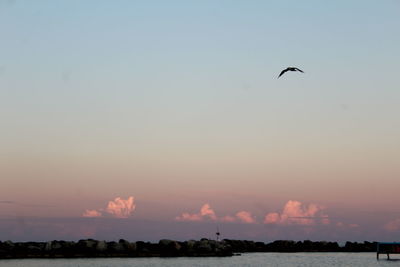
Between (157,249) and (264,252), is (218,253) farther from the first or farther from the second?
(264,252)

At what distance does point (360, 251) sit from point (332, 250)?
10123 millimetres

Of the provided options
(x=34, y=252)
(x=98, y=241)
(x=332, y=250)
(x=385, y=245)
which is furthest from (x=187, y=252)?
(x=332, y=250)

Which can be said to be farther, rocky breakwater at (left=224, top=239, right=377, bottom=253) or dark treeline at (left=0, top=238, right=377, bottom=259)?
rocky breakwater at (left=224, top=239, right=377, bottom=253)

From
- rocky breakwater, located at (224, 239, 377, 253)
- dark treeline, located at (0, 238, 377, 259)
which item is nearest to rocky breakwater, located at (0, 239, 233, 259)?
dark treeline, located at (0, 238, 377, 259)

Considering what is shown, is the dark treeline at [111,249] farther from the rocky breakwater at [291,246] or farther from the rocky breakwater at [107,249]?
the rocky breakwater at [291,246]

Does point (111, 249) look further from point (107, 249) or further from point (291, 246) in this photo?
point (291, 246)

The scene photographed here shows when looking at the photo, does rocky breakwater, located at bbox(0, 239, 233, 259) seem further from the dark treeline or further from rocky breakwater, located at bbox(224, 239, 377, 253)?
rocky breakwater, located at bbox(224, 239, 377, 253)

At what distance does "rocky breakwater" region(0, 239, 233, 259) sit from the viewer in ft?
444

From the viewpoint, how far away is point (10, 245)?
461 feet

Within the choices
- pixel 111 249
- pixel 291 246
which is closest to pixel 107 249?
pixel 111 249

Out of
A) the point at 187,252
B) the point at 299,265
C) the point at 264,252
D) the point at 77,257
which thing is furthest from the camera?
the point at 264,252

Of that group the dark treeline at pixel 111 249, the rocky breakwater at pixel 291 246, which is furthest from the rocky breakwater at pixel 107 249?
the rocky breakwater at pixel 291 246

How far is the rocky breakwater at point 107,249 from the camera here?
135250 millimetres

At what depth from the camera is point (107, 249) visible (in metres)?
140
